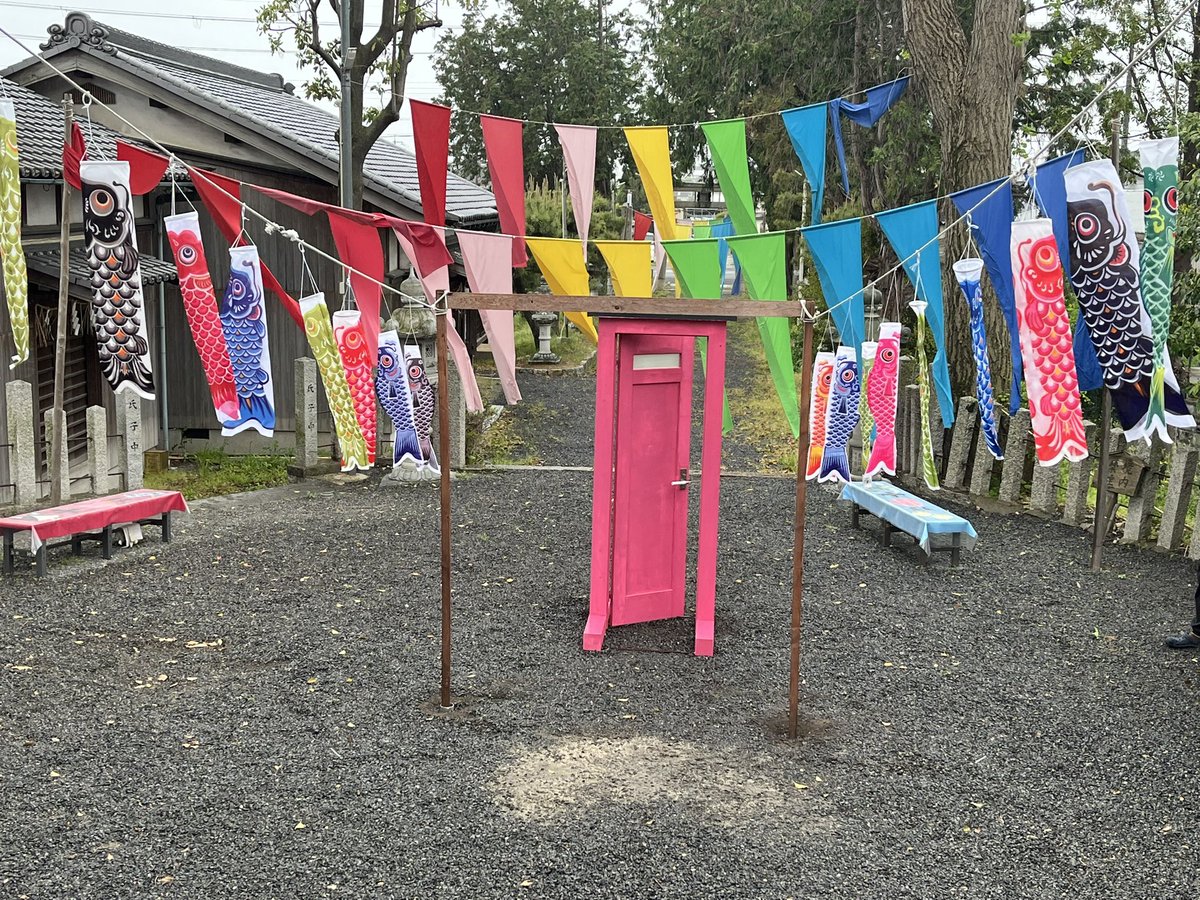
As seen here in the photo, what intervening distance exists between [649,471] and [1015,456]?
522 centimetres

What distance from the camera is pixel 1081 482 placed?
10.2 metres

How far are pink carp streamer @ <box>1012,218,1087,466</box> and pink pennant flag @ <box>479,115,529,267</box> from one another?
4.25 metres

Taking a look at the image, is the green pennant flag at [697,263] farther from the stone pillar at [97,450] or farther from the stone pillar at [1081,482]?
the stone pillar at [97,450]

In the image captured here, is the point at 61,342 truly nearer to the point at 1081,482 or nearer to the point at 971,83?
the point at 1081,482

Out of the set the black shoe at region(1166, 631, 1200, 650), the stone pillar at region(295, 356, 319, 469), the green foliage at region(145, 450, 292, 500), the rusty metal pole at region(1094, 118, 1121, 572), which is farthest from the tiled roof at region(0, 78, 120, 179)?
the black shoe at region(1166, 631, 1200, 650)

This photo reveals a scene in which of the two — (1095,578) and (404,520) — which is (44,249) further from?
(1095,578)

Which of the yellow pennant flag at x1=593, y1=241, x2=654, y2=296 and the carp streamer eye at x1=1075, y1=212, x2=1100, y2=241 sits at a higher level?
the carp streamer eye at x1=1075, y1=212, x2=1100, y2=241

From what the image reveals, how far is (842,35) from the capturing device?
2455cm

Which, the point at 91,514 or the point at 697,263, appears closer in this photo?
the point at 91,514

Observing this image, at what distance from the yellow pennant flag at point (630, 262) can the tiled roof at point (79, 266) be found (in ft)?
14.1

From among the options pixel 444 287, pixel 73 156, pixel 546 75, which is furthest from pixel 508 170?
pixel 546 75

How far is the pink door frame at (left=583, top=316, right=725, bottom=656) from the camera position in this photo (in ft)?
22.8

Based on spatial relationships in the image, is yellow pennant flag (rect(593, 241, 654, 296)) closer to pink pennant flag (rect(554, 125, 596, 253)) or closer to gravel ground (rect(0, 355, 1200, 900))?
pink pennant flag (rect(554, 125, 596, 253))

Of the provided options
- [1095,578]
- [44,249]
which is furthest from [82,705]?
[1095,578]
